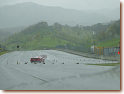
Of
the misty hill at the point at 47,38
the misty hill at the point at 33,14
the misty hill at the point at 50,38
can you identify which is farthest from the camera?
the misty hill at the point at 47,38

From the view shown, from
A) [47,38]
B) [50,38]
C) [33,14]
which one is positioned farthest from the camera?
[50,38]

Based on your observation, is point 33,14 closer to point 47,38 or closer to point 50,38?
point 47,38

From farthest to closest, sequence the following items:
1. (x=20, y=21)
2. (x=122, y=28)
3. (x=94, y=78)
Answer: (x=20, y=21)
(x=94, y=78)
(x=122, y=28)

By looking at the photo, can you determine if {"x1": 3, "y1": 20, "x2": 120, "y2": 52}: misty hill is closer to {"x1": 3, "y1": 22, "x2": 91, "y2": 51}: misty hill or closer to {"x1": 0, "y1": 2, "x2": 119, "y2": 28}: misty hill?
{"x1": 3, "y1": 22, "x2": 91, "y2": 51}: misty hill

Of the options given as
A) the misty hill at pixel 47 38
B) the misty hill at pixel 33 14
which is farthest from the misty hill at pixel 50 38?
the misty hill at pixel 33 14

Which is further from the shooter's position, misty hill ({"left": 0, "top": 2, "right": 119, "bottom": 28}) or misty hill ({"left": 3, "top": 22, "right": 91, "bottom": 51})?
misty hill ({"left": 3, "top": 22, "right": 91, "bottom": 51})

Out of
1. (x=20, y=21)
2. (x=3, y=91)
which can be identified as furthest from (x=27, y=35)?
(x=3, y=91)

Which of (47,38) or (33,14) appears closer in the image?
(33,14)

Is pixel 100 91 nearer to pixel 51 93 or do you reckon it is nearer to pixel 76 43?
pixel 51 93

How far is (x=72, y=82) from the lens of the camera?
10.3 m

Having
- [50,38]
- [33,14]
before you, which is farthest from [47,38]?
[33,14]

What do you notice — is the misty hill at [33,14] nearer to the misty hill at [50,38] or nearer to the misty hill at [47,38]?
the misty hill at [50,38]

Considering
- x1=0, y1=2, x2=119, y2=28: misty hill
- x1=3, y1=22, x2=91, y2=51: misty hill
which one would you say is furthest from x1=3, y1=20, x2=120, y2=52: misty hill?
x1=0, y1=2, x2=119, y2=28: misty hill

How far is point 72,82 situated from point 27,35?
1333 inches
